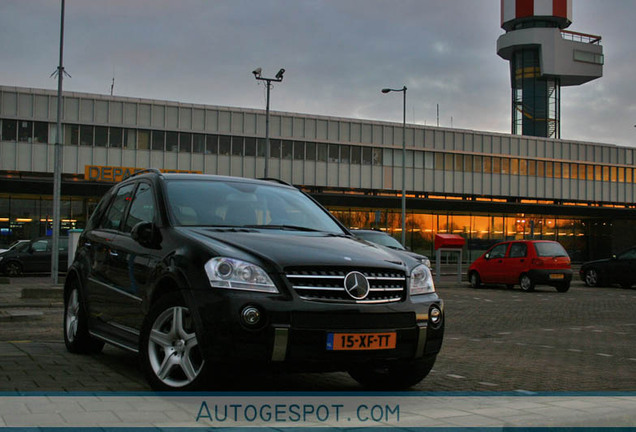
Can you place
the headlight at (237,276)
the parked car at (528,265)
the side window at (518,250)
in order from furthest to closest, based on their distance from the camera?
the side window at (518,250) → the parked car at (528,265) → the headlight at (237,276)

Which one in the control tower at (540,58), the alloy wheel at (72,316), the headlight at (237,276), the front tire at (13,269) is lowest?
the front tire at (13,269)

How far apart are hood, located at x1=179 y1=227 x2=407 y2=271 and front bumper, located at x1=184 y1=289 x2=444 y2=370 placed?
30cm

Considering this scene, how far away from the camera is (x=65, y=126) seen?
4400 centimetres

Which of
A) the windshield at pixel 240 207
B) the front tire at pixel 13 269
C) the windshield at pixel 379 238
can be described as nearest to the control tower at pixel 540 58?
the front tire at pixel 13 269

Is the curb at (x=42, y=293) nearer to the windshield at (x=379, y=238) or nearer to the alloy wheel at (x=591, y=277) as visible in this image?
the windshield at (x=379, y=238)

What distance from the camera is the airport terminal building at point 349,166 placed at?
43500 mm

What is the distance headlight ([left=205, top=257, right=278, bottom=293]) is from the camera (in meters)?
4.62

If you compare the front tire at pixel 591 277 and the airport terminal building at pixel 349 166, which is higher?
the airport terminal building at pixel 349 166

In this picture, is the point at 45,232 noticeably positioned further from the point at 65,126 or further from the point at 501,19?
the point at 501,19

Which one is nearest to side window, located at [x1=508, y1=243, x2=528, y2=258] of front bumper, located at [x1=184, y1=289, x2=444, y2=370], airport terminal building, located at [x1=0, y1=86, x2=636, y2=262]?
airport terminal building, located at [x1=0, y1=86, x2=636, y2=262]

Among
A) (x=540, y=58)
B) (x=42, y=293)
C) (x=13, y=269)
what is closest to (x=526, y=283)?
(x=42, y=293)

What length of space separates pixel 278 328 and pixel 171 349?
874 mm

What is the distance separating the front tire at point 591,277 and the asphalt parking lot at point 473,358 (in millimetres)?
11762

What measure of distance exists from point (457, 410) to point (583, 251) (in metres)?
58.4
